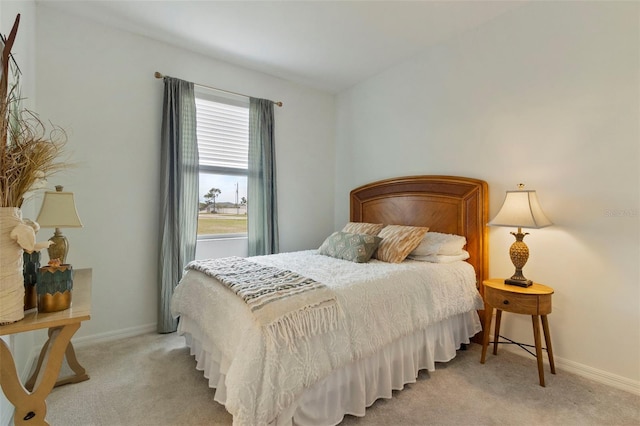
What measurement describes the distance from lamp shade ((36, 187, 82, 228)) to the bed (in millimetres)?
858

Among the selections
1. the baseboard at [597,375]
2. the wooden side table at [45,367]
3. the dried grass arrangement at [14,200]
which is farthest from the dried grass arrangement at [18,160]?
the baseboard at [597,375]

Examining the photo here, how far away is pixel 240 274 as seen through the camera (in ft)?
6.82

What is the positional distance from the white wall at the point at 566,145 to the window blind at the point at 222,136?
216 cm

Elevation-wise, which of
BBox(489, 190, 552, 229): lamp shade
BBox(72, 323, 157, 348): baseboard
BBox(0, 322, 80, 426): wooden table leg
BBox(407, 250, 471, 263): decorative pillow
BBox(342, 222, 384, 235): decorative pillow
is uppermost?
BBox(489, 190, 552, 229): lamp shade

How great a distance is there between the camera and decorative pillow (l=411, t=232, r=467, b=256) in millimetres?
2650

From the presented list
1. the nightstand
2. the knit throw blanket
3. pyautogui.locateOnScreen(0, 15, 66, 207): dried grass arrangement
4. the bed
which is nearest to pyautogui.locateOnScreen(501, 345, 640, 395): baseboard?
the nightstand

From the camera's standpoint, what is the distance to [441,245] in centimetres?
267

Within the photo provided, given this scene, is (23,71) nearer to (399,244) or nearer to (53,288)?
(53,288)

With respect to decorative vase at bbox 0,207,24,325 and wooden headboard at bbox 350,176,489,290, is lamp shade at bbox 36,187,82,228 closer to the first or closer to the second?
decorative vase at bbox 0,207,24,325

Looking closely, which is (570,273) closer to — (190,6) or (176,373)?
(176,373)

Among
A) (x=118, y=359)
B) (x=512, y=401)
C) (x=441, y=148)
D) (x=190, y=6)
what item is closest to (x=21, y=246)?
(x=118, y=359)

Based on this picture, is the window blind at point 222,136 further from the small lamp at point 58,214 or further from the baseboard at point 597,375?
the baseboard at point 597,375

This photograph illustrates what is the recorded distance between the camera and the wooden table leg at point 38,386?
1166 mm

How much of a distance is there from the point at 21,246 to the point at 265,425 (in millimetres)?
1225
